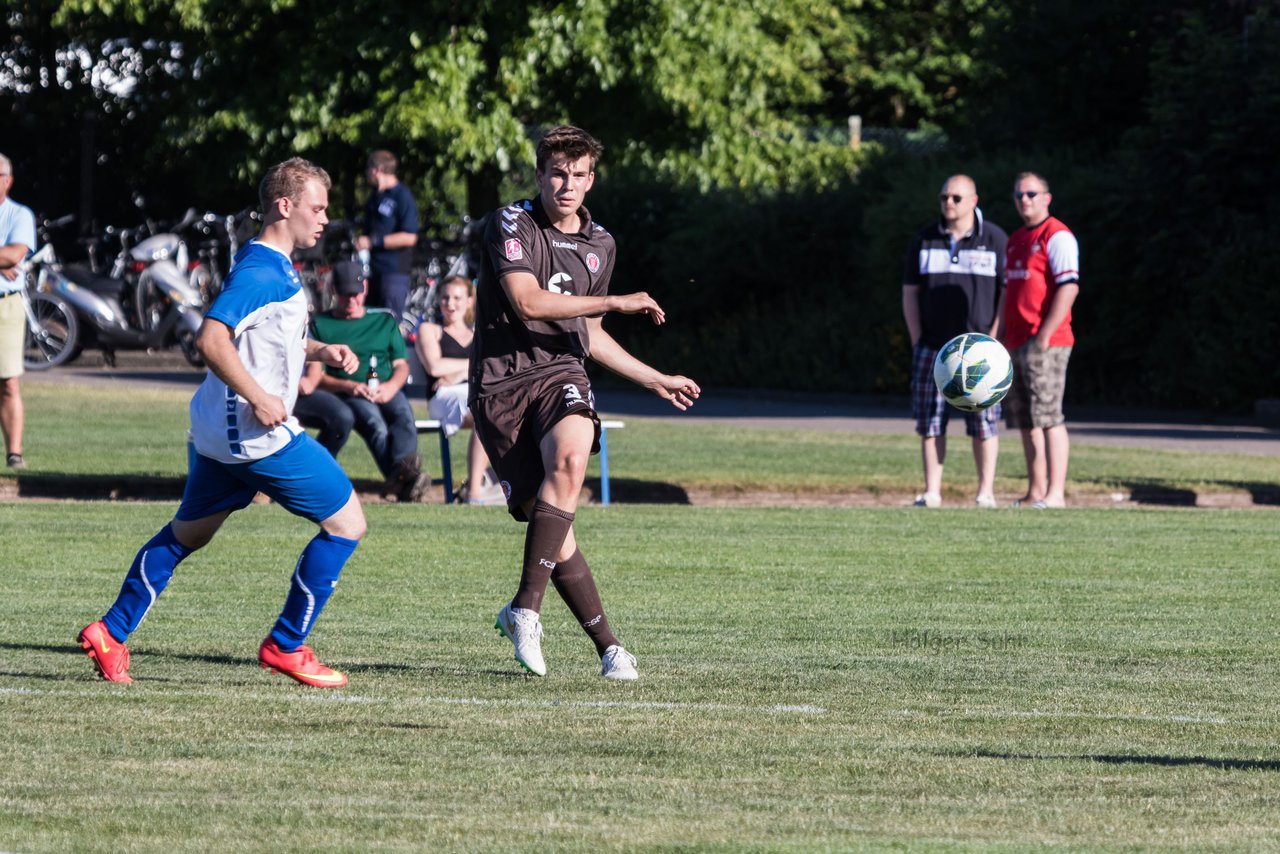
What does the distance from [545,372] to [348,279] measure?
7215mm

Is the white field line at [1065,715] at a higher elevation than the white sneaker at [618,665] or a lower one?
higher

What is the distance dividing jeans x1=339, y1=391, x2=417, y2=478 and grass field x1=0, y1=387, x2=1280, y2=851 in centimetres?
152

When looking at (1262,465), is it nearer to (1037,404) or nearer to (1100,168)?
(1037,404)

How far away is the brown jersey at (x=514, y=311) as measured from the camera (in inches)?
293

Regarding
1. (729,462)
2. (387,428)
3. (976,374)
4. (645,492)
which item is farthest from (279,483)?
(729,462)

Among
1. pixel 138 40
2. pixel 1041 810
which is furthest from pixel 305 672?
pixel 138 40

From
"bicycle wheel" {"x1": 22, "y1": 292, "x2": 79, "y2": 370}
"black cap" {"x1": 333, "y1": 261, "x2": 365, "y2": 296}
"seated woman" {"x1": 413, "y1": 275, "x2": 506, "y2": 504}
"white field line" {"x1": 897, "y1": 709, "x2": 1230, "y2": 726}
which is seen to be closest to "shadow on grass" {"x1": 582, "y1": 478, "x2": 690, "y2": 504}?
"seated woman" {"x1": 413, "y1": 275, "x2": 506, "y2": 504}

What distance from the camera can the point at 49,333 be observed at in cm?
2714

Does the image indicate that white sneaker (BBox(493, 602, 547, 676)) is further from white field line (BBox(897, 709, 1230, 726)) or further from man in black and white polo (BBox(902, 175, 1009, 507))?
man in black and white polo (BBox(902, 175, 1009, 507))

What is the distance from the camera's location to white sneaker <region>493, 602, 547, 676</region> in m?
7.18

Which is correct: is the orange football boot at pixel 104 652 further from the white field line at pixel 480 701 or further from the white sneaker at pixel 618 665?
the white sneaker at pixel 618 665

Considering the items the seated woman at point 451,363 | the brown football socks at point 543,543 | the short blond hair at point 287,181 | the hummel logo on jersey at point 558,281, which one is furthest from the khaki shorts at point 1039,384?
the short blond hair at point 287,181

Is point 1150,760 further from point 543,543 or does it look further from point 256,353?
point 256,353

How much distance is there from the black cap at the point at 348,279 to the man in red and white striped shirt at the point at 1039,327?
14.3 feet
